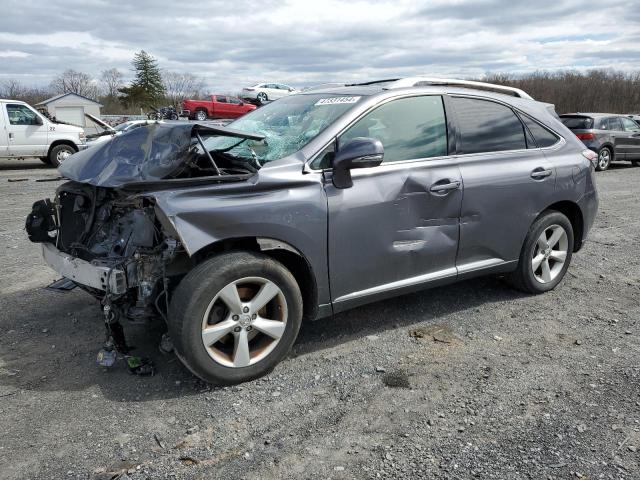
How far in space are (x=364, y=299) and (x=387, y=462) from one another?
1293 millimetres

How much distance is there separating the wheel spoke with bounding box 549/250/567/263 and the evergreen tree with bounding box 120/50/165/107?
59.9 metres

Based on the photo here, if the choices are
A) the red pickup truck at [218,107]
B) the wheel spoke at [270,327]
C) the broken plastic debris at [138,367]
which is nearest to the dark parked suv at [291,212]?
the wheel spoke at [270,327]

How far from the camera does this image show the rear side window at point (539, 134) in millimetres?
4559

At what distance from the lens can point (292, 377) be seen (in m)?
3.38

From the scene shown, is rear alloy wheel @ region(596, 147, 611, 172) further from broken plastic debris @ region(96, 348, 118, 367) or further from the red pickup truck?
the red pickup truck

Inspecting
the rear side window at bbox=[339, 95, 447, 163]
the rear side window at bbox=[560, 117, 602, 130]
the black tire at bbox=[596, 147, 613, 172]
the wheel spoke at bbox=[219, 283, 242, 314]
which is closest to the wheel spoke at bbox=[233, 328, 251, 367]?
the wheel spoke at bbox=[219, 283, 242, 314]

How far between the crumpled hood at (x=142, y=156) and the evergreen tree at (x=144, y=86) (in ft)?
196

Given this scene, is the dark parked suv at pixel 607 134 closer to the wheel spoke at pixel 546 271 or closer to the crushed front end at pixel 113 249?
the wheel spoke at pixel 546 271

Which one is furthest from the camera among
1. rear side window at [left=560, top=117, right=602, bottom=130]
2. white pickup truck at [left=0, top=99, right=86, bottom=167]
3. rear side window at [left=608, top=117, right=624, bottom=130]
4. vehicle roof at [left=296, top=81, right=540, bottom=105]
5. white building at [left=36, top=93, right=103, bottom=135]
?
white building at [left=36, top=93, right=103, bottom=135]

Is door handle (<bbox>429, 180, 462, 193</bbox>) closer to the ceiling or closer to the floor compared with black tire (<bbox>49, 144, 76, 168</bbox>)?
closer to the floor

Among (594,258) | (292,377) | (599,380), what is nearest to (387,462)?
(292,377)

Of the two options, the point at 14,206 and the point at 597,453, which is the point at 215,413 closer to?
the point at 597,453

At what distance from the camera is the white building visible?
104ft

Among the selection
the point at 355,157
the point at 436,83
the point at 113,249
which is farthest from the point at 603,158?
the point at 113,249
